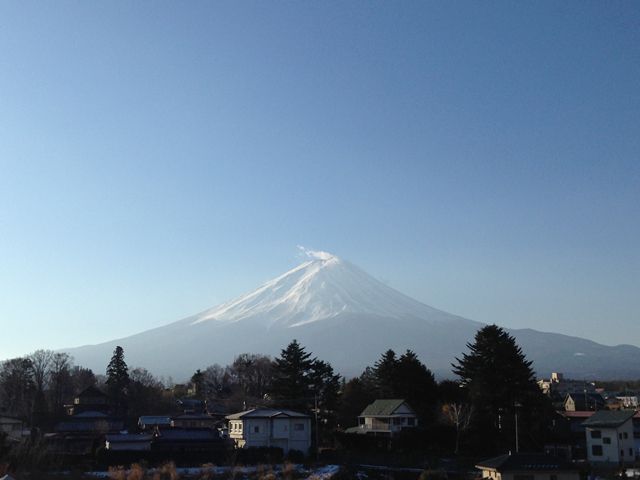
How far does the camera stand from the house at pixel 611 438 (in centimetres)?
3969

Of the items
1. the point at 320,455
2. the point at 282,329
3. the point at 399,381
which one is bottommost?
the point at 320,455

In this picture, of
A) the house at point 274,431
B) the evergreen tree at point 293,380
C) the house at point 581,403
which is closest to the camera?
the house at point 274,431

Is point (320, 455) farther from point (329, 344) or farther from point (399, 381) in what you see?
point (329, 344)

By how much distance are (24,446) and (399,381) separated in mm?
23595

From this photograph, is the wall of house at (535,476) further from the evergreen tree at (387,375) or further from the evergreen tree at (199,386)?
the evergreen tree at (199,386)

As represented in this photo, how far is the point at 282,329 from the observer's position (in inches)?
7657

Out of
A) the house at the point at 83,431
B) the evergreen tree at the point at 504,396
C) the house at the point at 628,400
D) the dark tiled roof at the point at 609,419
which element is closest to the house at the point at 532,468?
the evergreen tree at the point at 504,396

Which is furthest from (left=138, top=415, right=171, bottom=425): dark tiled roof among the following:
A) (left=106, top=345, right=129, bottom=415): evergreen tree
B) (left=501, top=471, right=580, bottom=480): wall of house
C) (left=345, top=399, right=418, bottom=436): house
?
(left=501, top=471, right=580, bottom=480): wall of house

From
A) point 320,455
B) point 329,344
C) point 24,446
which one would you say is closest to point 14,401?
point 24,446

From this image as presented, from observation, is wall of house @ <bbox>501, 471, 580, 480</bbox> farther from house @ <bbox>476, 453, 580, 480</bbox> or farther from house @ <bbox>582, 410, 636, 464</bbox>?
house @ <bbox>582, 410, 636, 464</bbox>

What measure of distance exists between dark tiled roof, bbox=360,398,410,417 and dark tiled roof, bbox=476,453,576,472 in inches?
449

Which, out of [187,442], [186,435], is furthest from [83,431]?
[187,442]

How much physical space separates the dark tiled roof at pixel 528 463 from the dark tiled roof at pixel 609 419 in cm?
846

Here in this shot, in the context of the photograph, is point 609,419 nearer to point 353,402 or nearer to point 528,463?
point 528,463
